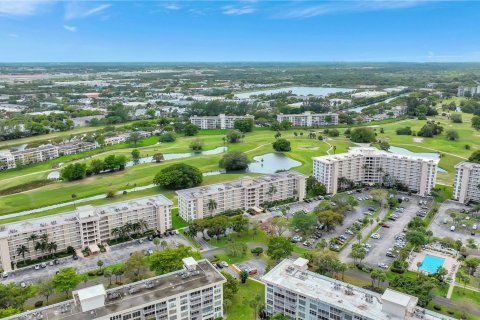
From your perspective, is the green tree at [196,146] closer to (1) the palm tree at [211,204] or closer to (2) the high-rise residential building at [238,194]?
(2) the high-rise residential building at [238,194]

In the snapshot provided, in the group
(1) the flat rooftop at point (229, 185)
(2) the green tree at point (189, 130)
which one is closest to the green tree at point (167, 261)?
(1) the flat rooftop at point (229, 185)

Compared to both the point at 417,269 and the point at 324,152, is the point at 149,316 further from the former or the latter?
the point at 324,152

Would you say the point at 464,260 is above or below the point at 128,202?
below

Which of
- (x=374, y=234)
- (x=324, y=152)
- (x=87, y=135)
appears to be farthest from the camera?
(x=87, y=135)

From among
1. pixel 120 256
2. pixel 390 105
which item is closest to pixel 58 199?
pixel 120 256

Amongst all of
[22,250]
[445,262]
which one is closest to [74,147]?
[22,250]

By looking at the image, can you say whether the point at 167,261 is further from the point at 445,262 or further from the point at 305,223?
the point at 445,262

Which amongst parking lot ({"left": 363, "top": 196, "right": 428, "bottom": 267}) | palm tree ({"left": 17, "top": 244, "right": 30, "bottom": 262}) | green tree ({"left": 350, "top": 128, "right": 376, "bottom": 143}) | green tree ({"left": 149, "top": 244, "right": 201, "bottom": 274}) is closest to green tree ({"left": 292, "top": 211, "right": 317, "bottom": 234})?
parking lot ({"left": 363, "top": 196, "right": 428, "bottom": 267})
